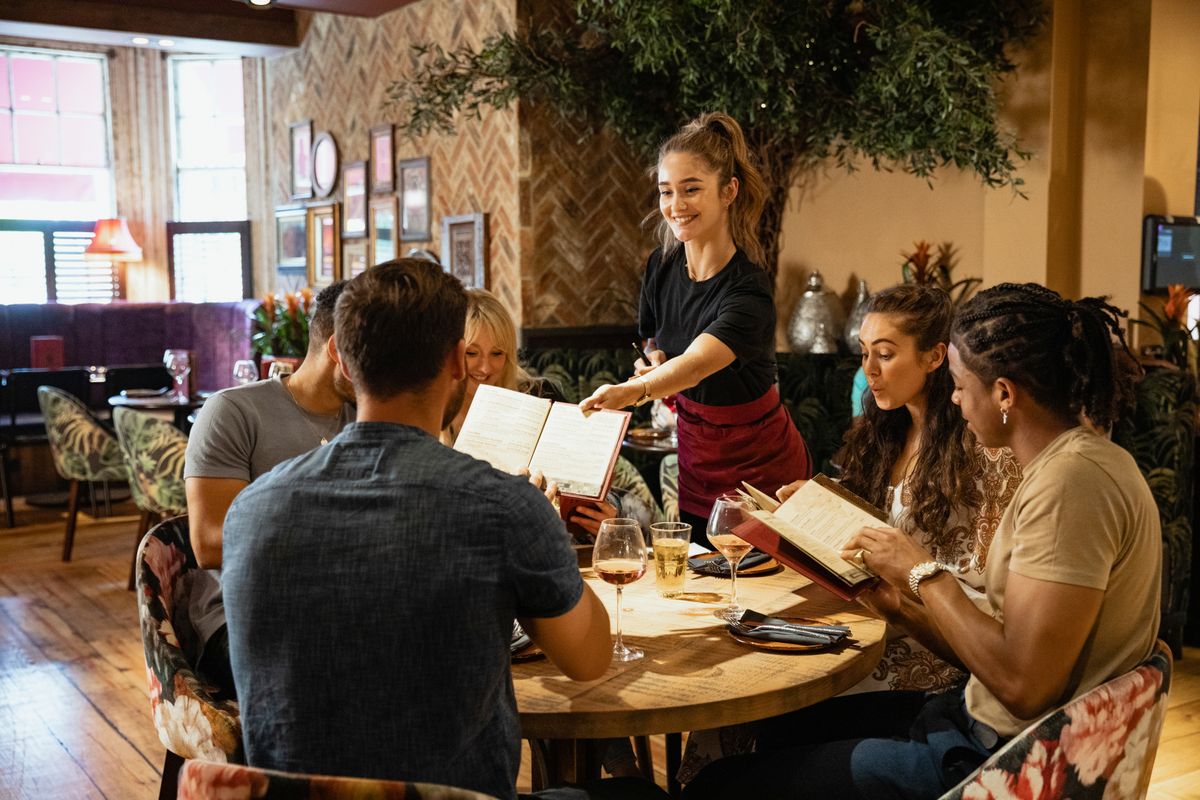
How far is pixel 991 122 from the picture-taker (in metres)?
4.86

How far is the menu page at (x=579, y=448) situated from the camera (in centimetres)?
224

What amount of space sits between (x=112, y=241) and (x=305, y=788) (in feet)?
28.8

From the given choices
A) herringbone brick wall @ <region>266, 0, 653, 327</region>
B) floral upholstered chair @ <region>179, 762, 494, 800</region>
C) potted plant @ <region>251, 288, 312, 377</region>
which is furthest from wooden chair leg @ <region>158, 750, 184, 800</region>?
potted plant @ <region>251, 288, 312, 377</region>

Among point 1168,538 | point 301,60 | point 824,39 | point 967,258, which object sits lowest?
point 1168,538

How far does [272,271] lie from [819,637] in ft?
26.8

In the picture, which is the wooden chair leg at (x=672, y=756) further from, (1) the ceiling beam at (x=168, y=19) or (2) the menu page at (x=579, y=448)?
(1) the ceiling beam at (x=168, y=19)

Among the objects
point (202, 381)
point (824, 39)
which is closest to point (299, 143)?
point (202, 381)

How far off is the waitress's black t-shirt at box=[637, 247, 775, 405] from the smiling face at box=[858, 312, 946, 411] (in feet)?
1.37

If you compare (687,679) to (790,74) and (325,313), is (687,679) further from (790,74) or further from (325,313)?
(790,74)

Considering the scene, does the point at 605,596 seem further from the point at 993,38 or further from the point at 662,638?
the point at 993,38

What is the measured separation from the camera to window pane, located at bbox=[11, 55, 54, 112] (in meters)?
9.05

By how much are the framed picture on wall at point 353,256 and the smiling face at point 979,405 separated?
255 inches

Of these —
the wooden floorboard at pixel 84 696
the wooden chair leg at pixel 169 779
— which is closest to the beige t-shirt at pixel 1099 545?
the wooden chair leg at pixel 169 779

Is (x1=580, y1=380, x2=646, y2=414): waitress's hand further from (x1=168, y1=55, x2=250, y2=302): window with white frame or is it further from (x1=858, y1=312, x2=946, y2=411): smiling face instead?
(x1=168, y1=55, x2=250, y2=302): window with white frame
